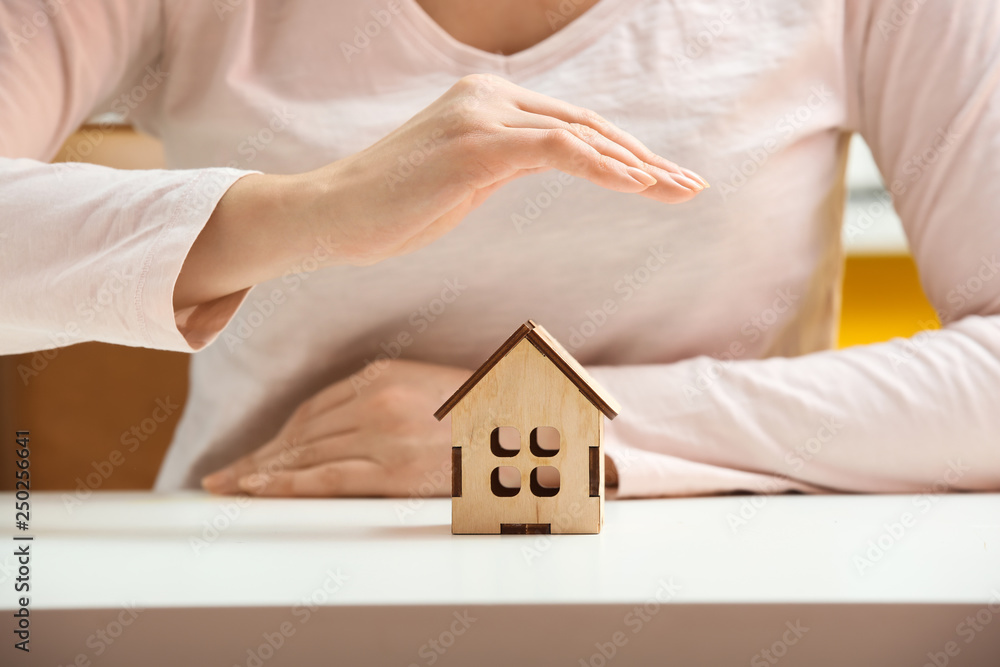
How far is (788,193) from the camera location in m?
0.85

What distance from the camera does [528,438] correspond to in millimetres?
553

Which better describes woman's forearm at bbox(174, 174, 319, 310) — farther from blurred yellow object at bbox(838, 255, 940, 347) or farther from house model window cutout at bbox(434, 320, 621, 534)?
blurred yellow object at bbox(838, 255, 940, 347)

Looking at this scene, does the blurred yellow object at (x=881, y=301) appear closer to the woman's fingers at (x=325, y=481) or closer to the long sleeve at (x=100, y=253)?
the woman's fingers at (x=325, y=481)

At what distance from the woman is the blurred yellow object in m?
0.84

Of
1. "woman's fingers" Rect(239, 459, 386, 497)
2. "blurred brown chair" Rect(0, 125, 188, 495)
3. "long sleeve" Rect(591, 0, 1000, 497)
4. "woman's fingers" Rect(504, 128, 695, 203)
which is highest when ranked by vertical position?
"woman's fingers" Rect(504, 128, 695, 203)

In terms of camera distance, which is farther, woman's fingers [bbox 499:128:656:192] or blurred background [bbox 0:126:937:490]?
blurred background [bbox 0:126:937:490]

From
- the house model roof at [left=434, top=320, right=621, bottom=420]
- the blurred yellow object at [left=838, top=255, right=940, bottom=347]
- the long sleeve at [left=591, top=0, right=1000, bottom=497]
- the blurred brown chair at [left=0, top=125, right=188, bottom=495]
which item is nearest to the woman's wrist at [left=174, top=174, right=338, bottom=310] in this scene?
the house model roof at [left=434, top=320, right=621, bottom=420]

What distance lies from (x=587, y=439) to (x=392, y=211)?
0.19m

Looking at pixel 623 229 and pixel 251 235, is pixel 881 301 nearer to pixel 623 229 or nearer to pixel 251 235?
pixel 623 229

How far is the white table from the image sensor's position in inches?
13.9

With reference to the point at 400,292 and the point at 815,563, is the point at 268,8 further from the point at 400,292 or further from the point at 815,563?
the point at 815,563

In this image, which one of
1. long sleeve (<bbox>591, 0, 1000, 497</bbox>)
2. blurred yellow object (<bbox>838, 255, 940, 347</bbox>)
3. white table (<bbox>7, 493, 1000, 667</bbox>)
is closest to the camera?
white table (<bbox>7, 493, 1000, 667</bbox>)

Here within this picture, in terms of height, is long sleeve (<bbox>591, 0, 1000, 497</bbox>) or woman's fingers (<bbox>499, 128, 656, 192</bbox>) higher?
woman's fingers (<bbox>499, 128, 656, 192</bbox>)

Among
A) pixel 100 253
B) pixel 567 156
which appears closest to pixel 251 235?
pixel 100 253
